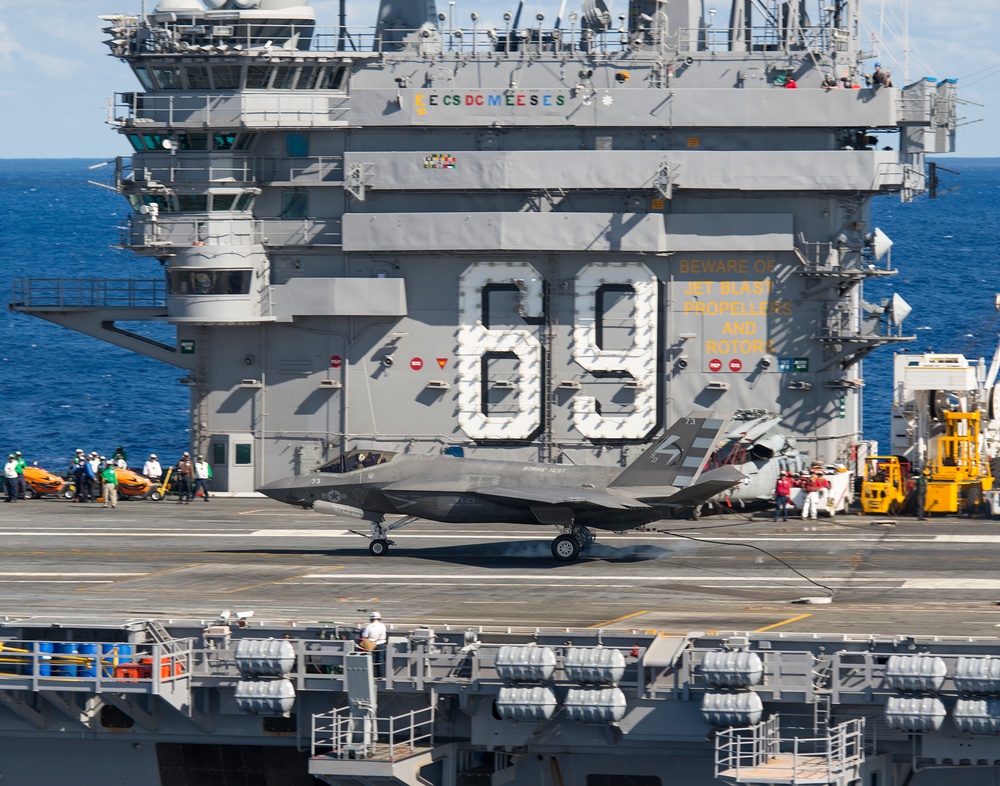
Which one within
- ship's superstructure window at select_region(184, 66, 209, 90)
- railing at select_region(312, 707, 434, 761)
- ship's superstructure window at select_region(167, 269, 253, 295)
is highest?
ship's superstructure window at select_region(184, 66, 209, 90)

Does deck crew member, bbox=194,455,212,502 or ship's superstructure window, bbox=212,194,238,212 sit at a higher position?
ship's superstructure window, bbox=212,194,238,212

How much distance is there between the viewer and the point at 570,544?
3862cm

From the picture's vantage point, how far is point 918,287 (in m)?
128

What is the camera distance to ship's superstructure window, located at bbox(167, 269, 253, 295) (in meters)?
46.6

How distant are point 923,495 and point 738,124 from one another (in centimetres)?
1223

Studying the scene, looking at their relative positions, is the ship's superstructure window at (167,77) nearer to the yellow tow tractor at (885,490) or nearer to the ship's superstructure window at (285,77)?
the ship's superstructure window at (285,77)

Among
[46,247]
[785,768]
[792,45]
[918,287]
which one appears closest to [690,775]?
[785,768]

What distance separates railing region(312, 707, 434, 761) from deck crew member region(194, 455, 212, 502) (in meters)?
24.5

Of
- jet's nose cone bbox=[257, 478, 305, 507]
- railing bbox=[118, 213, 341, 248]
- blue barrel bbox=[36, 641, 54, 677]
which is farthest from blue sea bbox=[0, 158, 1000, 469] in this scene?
blue barrel bbox=[36, 641, 54, 677]

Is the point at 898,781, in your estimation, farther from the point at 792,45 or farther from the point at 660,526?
the point at 792,45

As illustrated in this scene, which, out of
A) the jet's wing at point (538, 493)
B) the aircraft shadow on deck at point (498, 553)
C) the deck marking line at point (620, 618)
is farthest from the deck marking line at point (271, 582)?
the deck marking line at point (620, 618)

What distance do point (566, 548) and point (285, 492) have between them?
7.66 metres

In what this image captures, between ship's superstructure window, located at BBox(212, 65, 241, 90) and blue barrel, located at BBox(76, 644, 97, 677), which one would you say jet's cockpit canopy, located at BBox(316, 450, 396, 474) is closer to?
ship's superstructure window, located at BBox(212, 65, 241, 90)

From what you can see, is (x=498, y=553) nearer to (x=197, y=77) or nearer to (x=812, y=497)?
(x=812, y=497)
